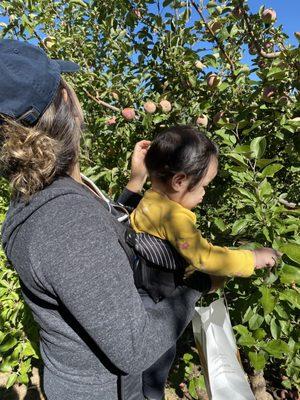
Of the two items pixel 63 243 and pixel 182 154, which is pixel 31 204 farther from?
pixel 182 154

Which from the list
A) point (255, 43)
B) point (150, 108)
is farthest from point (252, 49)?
point (150, 108)

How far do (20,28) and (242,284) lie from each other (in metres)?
2.07

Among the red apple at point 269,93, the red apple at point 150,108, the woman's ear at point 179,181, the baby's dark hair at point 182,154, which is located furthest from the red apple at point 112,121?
the red apple at point 269,93

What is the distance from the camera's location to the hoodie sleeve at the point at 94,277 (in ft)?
2.55

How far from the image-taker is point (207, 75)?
1937 mm

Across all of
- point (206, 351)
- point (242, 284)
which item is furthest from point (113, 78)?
point (206, 351)

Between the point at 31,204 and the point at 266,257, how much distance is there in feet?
2.32

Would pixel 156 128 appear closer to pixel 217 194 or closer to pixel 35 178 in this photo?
pixel 217 194

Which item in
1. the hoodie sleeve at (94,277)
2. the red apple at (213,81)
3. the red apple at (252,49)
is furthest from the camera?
the red apple at (252,49)

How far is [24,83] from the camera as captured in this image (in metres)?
0.84

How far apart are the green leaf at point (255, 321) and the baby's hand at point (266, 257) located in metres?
0.21

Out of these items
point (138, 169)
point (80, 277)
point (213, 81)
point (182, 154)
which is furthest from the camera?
point (213, 81)

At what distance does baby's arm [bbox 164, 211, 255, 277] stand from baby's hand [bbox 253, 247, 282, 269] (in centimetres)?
2

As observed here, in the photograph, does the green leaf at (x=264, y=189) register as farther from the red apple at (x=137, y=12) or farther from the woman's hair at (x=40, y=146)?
the red apple at (x=137, y=12)
